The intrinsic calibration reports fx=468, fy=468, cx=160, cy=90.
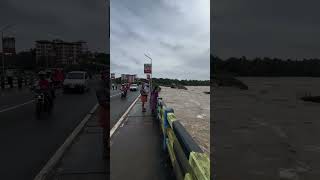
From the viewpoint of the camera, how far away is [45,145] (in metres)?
10.8

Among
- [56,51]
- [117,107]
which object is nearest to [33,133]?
[117,107]

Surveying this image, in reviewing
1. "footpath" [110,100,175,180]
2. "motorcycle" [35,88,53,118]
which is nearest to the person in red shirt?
"motorcycle" [35,88,53,118]

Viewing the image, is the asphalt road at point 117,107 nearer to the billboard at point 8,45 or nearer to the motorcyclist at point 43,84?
the motorcyclist at point 43,84

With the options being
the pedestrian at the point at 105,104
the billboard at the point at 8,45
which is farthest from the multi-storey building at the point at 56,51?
the pedestrian at the point at 105,104

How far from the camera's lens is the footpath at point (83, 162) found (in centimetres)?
785

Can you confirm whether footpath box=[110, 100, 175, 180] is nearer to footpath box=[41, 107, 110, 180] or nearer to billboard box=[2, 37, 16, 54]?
footpath box=[41, 107, 110, 180]

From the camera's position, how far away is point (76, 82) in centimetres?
3716

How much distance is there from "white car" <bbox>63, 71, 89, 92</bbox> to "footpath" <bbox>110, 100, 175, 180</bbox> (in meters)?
22.5

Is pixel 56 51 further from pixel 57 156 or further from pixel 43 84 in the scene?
pixel 57 156

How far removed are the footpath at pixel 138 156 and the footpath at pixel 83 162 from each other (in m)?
0.24

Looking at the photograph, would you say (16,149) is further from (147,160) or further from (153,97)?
(153,97)

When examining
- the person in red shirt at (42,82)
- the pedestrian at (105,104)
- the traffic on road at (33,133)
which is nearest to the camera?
the pedestrian at (105,104)

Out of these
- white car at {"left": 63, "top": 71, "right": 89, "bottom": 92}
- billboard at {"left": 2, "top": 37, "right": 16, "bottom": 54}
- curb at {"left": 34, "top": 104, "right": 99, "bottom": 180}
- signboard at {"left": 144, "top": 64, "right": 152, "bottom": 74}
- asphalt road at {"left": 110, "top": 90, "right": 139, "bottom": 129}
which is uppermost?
billboard at {"left": 2, "top": 37, "right": 16, "bottom": 54}

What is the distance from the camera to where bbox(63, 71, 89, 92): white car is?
121 feet
